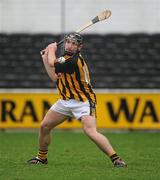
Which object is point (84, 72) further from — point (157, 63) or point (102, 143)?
point (157, 63)

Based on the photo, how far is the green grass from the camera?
27.7 ft

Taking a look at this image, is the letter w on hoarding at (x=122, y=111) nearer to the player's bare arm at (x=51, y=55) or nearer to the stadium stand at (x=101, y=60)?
the stadium stand at (x=101, y=60)

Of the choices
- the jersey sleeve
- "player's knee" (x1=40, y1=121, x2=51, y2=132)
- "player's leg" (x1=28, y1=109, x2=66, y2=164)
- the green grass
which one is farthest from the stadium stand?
the jersey sleeve

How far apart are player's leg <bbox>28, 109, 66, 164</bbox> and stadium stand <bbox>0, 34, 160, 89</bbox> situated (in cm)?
996

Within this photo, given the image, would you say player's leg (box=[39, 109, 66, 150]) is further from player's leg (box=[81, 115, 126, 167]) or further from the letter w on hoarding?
the letter w on hoarding

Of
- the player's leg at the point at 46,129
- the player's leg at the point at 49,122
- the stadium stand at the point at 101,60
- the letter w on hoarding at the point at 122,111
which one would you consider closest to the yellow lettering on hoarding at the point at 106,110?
the letter w on hoarding at the point at 122,111

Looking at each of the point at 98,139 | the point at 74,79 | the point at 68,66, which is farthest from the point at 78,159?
the point at 68,66

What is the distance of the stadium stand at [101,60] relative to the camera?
19.9 meters

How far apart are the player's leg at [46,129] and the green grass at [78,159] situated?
0.57ft

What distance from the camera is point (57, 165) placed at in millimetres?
9578

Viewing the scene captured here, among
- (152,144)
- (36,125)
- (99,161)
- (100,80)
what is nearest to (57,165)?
(99,161)

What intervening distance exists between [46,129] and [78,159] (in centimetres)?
106

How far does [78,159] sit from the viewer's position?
10.4 metres

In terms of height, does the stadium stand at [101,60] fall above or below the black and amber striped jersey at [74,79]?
below
